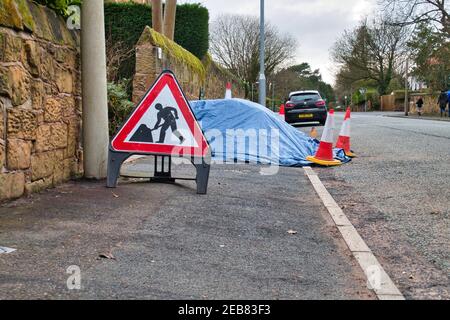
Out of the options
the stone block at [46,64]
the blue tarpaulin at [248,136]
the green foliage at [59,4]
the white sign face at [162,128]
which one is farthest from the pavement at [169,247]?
the blue tarpaulin at [248,136]

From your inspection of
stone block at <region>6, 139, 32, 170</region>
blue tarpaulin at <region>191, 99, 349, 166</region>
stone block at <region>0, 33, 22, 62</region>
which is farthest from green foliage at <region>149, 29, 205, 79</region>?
stone block at <region>6, 139, 32, 170</region>

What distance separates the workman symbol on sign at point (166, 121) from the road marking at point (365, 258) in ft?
5.50

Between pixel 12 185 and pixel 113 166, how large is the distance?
114 cm

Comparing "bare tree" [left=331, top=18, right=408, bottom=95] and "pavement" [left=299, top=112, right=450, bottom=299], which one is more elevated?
"bare tree" [left=331, top=18, right=408, bottom=95]

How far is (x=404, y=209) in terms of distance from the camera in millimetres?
5418

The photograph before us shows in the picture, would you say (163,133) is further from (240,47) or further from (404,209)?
(240,47)

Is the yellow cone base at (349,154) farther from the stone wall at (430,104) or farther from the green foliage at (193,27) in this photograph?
the stone wall at (430,104)

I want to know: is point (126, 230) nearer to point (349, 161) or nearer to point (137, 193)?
point (137, 193)

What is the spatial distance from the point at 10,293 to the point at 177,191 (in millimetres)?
3061

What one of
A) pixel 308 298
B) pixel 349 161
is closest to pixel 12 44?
pixel 308 298

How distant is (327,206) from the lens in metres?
5.53

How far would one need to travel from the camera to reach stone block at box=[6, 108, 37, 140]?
4.44m

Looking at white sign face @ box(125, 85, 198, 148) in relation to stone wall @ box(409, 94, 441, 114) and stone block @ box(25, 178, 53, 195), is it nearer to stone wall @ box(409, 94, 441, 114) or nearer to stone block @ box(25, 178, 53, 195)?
stone block @ box(25, 178, 53, 195)

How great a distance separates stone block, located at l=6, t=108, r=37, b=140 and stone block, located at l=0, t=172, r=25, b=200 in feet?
1.04
